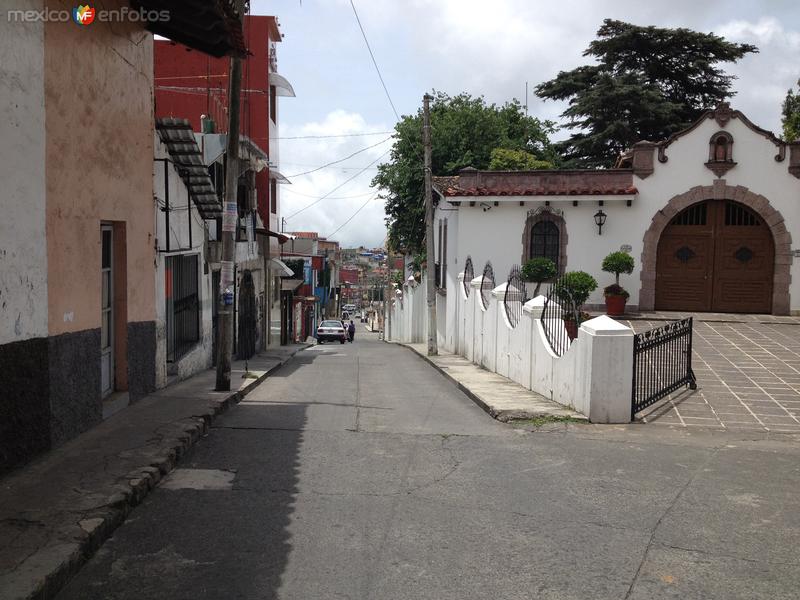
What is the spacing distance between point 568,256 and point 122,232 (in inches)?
582

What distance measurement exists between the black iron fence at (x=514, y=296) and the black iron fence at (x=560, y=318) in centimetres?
258

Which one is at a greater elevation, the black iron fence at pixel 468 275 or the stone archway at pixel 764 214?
the stone archway at pixel 764 214

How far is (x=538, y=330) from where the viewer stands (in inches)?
498

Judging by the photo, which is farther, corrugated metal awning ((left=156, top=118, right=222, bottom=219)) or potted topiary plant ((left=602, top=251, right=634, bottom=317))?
potted topiary plant ((left=602, top=251, right=634, bottom=317))

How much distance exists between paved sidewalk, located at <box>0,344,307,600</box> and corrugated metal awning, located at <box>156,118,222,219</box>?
427 cm

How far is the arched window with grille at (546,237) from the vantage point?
72.3 ft

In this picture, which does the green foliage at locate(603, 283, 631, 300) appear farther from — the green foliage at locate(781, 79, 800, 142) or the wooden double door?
the green foliage at locate(781, 79, 800, 142)

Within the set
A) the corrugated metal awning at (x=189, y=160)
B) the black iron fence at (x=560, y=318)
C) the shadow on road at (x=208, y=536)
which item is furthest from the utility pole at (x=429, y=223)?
the shadow on road at (x=208, y=536)

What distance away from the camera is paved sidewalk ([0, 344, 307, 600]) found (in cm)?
446

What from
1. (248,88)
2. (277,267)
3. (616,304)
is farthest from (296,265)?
(616,304)

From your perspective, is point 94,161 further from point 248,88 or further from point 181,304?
point 248,88

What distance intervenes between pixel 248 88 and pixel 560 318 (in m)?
13.9

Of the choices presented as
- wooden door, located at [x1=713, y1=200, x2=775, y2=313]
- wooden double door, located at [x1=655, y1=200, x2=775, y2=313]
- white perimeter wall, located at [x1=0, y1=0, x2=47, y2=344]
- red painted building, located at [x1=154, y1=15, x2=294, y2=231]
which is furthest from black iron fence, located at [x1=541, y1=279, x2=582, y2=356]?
wooden door, located at [x1=713, y1=200, x2=775, y2=313]

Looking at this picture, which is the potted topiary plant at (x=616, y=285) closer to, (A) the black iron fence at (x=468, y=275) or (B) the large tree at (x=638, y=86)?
(A) the black iron fence at (x=468, y=275)
